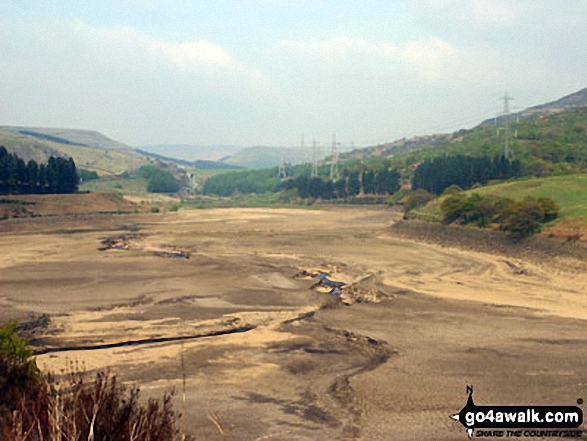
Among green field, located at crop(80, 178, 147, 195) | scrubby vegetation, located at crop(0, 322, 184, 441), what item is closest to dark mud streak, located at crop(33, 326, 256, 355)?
scrubby vegetation, located at crop(0, 322, 184, 441)

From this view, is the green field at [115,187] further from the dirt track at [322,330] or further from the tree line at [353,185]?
the dirt track at [322,330]

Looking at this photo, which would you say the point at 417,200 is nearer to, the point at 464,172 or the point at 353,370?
the point at 464,172

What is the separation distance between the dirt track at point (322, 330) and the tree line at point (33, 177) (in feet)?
166

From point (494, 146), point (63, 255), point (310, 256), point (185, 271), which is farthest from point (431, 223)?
point (494, 146)

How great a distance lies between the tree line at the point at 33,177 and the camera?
349ft

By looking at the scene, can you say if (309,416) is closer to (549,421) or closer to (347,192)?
(549,421)

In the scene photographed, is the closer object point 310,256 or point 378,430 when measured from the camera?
point 378,430

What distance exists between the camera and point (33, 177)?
11194 centimetres

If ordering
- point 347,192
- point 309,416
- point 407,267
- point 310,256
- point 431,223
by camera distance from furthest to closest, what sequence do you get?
point 347,192 < point 431,223 < point 310,256 < point 407,267 < point 309,416

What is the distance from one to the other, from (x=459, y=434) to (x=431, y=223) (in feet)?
202

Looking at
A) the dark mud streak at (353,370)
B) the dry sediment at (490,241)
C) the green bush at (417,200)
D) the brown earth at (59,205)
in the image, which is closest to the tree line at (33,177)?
the brown earth at (59,205)

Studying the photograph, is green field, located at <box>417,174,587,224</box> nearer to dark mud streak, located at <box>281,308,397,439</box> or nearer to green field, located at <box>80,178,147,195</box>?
dark mud streak, located at <box>281,308,397,439</box>

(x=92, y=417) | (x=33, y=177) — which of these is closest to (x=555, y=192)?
(x=92, y=417)

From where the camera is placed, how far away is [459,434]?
17.8m
